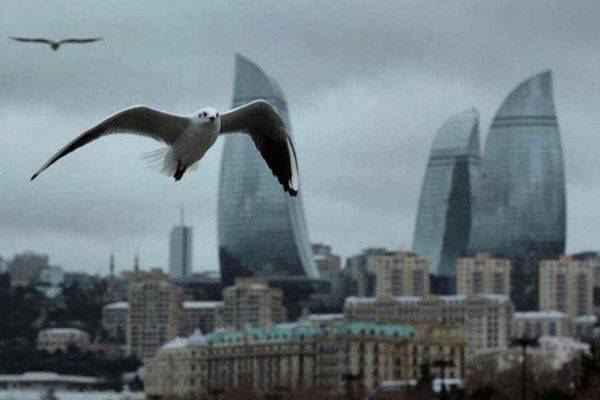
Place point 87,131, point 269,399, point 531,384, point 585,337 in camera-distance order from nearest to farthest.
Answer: point 87,131
point 269,399
point 531,384
point 585,337

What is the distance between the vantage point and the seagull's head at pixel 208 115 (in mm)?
21031

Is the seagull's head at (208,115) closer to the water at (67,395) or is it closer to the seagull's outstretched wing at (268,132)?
the seagull's outstretched wing at (268,132)

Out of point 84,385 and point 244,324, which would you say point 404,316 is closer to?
point 244,324

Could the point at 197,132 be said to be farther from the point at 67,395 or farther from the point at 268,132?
the point at 67,395

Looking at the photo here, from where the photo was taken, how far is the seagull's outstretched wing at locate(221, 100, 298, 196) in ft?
73.6

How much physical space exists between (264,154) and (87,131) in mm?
2362

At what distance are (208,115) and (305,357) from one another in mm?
114855

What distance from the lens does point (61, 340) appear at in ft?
627

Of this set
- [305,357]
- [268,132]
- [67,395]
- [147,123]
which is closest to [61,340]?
[67,395]

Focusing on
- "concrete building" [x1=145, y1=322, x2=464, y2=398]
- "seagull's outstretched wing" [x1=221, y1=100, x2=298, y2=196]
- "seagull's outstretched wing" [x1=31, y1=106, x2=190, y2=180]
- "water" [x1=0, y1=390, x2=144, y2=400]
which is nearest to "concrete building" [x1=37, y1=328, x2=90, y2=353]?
"water" [x1=0, y1=390, x2=144, y2=400]

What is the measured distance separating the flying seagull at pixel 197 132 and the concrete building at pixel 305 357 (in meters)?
99.4

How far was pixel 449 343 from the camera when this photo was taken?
140 m

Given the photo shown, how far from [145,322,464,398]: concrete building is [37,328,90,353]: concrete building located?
120 feet

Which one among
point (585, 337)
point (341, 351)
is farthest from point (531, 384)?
point (585, 337)
